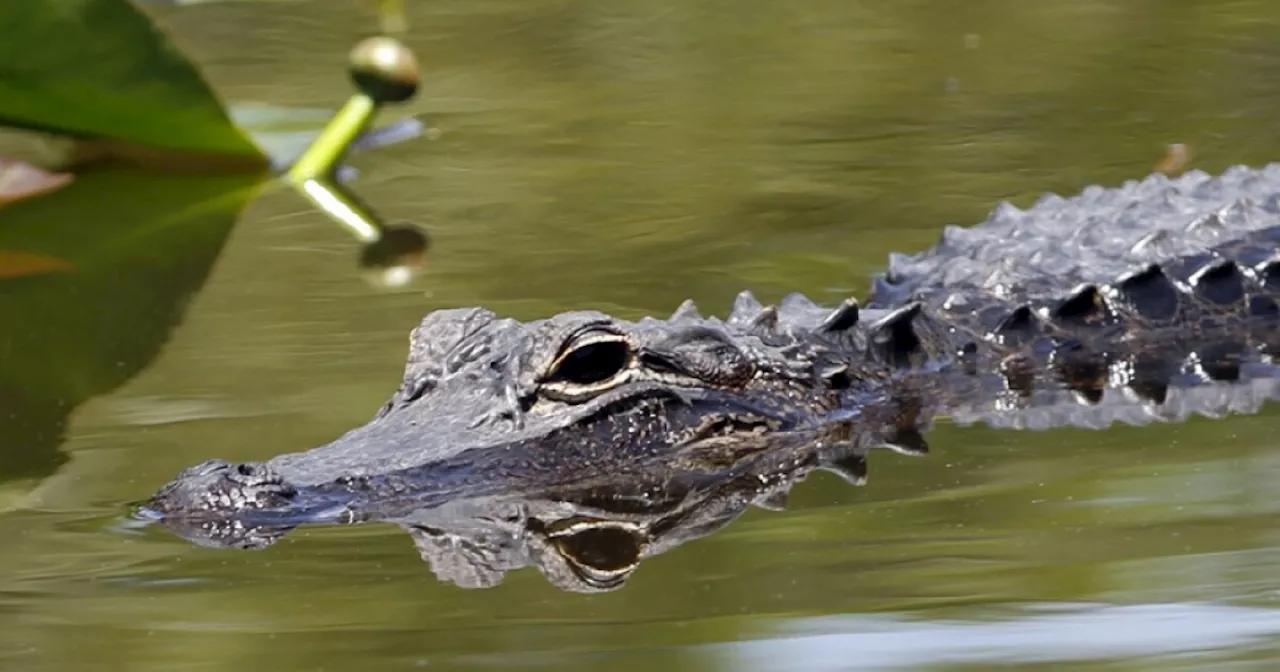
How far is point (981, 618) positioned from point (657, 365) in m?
1.58

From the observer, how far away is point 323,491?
14.4 ft

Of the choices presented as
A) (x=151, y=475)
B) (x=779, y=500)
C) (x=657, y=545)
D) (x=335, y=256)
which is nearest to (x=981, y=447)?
(x=779, y=500)

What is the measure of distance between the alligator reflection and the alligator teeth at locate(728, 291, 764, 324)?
56 centimetres

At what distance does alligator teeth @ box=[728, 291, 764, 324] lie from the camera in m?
5.42

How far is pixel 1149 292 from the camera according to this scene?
19.2 feet

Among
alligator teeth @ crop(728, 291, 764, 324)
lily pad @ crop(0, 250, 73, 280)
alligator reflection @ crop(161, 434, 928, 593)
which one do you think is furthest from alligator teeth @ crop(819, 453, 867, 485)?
lily pad @ crop(0, 250, 73, 280)

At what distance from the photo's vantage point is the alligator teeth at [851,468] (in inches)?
182

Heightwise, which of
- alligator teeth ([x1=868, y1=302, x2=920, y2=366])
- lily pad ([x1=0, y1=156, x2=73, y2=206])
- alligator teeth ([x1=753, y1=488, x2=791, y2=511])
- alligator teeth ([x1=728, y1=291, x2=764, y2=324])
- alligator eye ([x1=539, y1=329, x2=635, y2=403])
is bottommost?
lily pad ([x1=0, y1=156, x2=73, y2=206])

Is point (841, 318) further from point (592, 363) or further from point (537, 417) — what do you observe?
point (537, 417)

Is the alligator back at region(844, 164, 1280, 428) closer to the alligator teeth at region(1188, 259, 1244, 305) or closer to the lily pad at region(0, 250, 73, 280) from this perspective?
the alligator teeth at region(1188, 259, 1244, 305)

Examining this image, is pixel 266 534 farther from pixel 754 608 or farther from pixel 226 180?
pixel 226 180

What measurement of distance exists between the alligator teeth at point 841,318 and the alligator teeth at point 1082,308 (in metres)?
0.64

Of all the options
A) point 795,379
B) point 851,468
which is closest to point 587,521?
point 851,468

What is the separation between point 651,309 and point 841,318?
760 mm
